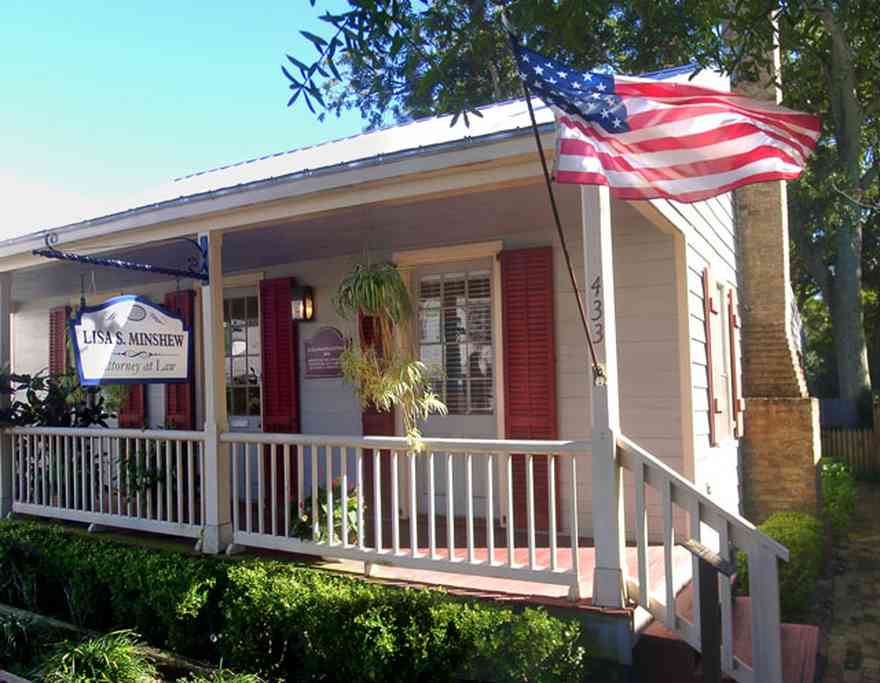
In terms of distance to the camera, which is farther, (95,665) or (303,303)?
(303,303)

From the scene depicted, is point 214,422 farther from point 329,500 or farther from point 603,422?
point 603,422

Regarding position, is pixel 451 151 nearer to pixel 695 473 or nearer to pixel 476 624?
pixel 476 624

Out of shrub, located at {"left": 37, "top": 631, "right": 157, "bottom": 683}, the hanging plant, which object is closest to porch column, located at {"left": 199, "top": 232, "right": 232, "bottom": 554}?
the hanging plant

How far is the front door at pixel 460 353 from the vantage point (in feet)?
21.6

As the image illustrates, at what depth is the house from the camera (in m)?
4.01

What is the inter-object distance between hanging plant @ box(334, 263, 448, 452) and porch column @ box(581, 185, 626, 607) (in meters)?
1.37

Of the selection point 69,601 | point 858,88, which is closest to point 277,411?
point 69,601

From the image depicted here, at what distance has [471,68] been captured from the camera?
17078 mm

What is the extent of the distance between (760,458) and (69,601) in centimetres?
723

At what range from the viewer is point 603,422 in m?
3.96

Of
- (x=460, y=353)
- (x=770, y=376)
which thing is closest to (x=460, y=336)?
(x=460, y=353)

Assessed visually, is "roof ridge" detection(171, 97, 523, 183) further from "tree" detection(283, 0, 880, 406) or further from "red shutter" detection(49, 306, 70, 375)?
"red shutter" detection(49, 306, 70, 375)

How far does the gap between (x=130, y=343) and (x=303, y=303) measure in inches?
90.7

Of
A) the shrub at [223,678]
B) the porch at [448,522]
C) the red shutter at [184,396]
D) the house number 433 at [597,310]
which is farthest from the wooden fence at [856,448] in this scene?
the shrub at [223,678]
